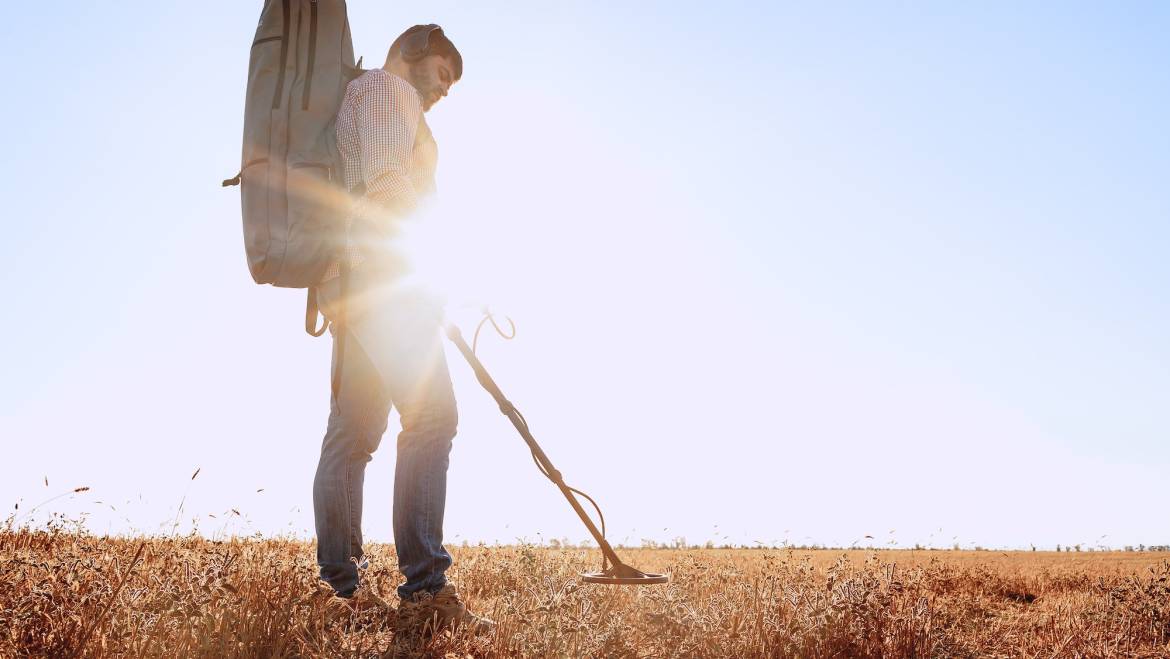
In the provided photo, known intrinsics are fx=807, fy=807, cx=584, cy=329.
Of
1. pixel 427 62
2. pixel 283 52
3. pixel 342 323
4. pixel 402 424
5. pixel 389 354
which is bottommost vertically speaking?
pixel 402 424

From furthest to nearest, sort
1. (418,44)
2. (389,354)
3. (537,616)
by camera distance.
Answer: (418,44), (389,354), (537,616)

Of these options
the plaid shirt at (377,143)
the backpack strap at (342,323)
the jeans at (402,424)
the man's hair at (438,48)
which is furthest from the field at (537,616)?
the man's hair at (438,48)

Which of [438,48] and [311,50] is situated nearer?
[311,50]

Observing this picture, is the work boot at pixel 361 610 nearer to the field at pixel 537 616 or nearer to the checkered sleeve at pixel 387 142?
the field at pixel 537 616

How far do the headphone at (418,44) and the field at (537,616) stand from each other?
238 cm

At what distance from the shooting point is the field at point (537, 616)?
8.72ft

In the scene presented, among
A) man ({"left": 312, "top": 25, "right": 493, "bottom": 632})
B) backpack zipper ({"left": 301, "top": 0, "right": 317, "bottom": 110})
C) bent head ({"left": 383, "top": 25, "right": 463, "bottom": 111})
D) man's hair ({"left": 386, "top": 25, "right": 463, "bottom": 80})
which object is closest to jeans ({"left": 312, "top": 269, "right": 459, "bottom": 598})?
man ({"left": 312, "top": 25, "right": 493, "bottom": 632})

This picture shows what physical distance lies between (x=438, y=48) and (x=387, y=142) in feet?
2.61

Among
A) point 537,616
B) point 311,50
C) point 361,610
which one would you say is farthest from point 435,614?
point 311,50

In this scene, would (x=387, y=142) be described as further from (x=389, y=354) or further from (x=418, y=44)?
(x=389, y=354)

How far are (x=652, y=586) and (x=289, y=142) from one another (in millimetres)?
2673

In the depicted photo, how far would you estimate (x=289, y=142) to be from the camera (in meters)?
3.47

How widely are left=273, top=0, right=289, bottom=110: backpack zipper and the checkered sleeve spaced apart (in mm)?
403

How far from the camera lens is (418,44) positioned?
3855 mm
